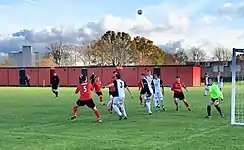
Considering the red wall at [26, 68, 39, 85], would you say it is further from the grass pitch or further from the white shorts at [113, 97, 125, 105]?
the white shorts at [113, 97, 125, 105]

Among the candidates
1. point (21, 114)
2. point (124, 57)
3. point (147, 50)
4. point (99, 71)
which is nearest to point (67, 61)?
point (124, 57)

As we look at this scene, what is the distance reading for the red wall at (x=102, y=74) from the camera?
223 feet

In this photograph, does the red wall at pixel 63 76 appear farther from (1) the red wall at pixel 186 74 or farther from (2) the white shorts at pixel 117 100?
(2) the white shorts at pixel 117 100

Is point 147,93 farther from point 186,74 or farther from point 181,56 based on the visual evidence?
point 181,56

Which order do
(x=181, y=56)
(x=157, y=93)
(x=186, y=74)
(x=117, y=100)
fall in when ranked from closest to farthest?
(x=117, y=100) < (x=157, y=93) < (x=186, y=74) < (x=181, y=56)

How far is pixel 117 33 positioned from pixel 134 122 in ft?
294

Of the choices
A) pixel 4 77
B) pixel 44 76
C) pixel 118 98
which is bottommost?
pixel 4 77

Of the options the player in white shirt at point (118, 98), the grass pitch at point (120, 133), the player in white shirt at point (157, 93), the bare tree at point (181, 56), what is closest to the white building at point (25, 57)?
the bare tree at point (181, 56)

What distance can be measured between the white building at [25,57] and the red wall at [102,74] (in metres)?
20.7

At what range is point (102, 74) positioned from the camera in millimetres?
71812

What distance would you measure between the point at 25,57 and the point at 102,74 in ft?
112

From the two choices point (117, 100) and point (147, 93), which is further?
point (147, 93)

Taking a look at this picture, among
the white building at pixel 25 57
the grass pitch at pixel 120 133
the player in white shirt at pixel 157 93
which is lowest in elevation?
the grass pitch at pixel 120 133

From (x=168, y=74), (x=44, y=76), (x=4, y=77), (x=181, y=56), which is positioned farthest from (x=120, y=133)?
(x=181, y=56)
